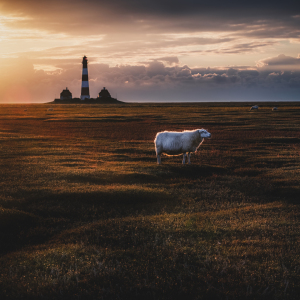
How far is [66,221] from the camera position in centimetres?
1170

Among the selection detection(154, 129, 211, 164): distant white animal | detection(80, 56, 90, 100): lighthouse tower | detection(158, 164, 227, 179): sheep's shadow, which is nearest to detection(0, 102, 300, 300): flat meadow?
detection(158, 164, 227, 179): sheep's shadow

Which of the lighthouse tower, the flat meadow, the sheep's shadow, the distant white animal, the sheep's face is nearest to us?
the flat meadow

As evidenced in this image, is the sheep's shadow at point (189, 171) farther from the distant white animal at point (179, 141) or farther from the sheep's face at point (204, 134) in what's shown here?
the sheep's face at point (204, 134)

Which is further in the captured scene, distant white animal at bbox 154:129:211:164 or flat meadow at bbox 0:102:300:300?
distant white animal at bbox 154:129:211:164

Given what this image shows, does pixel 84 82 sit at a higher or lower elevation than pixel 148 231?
higher

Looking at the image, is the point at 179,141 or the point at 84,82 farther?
the point at 84,82

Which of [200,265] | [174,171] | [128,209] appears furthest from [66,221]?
[174,171]

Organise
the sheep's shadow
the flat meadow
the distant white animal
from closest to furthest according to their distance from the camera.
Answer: the flat meadow, the sheep's shadow, the distant white animal

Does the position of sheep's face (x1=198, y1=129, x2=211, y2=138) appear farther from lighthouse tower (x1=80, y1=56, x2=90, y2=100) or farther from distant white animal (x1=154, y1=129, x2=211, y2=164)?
lighthouse tower (x1=80, y1=56, x2=90, y2=100)

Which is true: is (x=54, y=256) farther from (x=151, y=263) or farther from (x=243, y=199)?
(x=243, y=199)

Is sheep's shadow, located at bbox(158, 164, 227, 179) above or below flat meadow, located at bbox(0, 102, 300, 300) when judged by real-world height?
above

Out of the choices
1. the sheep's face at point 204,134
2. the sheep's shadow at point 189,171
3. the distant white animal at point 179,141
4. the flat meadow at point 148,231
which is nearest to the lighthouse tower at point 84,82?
the flat meadow at point 148,231

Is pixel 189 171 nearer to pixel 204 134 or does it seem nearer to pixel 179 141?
pixel 179 141

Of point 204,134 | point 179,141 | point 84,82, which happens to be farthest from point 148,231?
point 84,82
